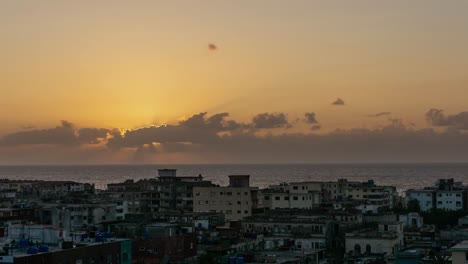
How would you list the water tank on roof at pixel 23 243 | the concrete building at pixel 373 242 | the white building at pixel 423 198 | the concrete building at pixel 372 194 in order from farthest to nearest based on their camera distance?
the concrete building at pixel 372 194 < the white building at pixel 423 198 < the concrete building at pixel 373 242 < the water tank on roof at pixel 23 243

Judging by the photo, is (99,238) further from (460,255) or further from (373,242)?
(373,242)

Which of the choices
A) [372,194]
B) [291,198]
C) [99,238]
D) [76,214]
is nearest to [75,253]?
[99,238]

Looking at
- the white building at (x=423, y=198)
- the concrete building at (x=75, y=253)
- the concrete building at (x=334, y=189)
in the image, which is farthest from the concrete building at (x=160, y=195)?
→ the concrete building at (x=75, y=253)

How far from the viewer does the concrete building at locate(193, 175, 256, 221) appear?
114m

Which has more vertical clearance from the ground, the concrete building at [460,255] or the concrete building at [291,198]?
the concrete building at [291,198]

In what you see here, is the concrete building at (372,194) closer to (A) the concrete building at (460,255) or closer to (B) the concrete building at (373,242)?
(B) the concrete building at (373,242)

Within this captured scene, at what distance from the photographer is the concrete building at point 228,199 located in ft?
374

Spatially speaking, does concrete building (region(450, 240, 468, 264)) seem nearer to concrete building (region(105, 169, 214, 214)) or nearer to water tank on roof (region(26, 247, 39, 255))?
water tank on roof (region(26, 247, 39, 255))

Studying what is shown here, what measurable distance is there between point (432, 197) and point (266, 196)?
28.3 metres

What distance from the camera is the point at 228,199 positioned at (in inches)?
4532

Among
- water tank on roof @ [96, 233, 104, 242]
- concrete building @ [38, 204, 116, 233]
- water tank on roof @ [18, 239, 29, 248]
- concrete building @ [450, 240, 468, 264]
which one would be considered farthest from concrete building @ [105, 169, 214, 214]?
concrete building @ [450, 240, 468, 264]

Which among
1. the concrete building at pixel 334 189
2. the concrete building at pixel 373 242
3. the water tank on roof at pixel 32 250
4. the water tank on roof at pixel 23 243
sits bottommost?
the concrete building at pixel 373 242

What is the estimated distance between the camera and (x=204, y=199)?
386 ft

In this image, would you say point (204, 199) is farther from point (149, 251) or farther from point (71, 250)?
point (71, 250)
